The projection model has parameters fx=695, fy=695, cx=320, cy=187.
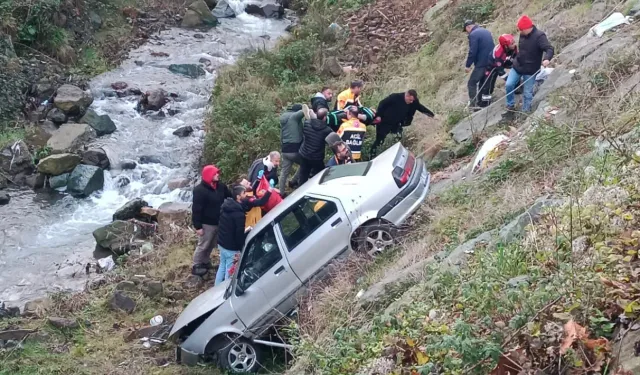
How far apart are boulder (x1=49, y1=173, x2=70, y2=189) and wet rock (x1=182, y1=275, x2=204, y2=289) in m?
5.44

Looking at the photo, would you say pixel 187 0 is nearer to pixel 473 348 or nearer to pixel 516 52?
pixel 516 52

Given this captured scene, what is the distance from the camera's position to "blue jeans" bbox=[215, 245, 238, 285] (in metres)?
9.09

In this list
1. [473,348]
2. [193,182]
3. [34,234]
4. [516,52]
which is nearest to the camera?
[473,348]

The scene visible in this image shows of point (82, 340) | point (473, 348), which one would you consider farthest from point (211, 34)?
point (473, 348)

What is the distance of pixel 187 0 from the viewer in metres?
23.9

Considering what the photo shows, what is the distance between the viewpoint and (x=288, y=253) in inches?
302

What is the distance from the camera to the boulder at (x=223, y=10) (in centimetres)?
2406

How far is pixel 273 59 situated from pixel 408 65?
332cm

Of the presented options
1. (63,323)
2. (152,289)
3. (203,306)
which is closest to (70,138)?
(152,289)

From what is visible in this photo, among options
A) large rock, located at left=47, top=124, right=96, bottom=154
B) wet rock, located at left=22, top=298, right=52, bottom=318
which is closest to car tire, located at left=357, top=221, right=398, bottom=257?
wet rock, located at left=22, top=298, right=52, bottom=318

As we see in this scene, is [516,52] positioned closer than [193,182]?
Yes

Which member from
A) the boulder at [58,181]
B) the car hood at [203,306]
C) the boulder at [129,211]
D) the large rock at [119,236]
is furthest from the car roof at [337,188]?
the boulder at [58,181]

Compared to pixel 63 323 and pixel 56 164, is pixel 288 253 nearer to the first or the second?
pixel 63 323

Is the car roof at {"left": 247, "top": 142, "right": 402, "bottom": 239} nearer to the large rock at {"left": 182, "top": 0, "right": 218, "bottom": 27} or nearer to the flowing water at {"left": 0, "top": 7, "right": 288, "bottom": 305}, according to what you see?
the flowing water at {"left": 0, "top": 7, "right": 288, "bottom": 305}
